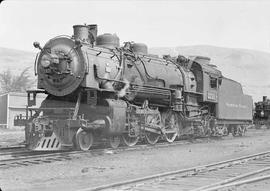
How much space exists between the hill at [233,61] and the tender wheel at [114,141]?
84602mm

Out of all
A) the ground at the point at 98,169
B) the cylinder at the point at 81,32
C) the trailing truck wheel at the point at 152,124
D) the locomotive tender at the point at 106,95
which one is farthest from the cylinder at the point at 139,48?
the ground at the point at 98,169

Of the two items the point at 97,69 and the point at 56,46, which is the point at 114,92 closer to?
the point at 97,69

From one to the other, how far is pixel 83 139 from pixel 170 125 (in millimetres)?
4809

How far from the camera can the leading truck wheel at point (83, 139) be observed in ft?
40.9

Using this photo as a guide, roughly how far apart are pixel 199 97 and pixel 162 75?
3.00 metres

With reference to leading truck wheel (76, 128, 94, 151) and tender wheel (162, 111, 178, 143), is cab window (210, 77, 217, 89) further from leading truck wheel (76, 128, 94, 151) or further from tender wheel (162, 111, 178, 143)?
leading truck wheel (76, 128, 94, 151)

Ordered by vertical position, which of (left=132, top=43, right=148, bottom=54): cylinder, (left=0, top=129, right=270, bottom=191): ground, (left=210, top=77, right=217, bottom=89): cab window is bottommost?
(left=0, top=129, right=270, bottom=191): ground

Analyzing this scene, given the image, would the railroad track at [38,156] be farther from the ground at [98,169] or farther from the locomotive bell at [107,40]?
the locomotive bell at [107,40]

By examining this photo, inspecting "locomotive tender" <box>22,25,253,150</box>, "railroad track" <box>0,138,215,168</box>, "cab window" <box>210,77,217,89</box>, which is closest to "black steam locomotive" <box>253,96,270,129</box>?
"cab window" <box>210,77,217,89</box>

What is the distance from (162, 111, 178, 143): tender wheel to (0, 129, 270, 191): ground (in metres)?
3.38

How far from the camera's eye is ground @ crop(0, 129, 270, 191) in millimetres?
7500

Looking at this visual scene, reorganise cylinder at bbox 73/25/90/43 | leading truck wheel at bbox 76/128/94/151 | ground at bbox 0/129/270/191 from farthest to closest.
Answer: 1. cylinder at bbox 73/25/90/43
2. leading truck wheel at bbox 76/128/94/151
3. ground at bbox 0/129/270/191

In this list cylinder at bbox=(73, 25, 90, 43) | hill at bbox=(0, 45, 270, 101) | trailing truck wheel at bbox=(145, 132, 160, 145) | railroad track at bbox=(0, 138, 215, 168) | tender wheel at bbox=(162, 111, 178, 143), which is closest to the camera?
railroad track at bbox=(0, 138, 215, 168)

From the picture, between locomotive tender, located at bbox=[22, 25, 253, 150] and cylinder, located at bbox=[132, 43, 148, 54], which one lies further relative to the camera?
cylinder, located at bbox=[132, 43, 148, 54]
